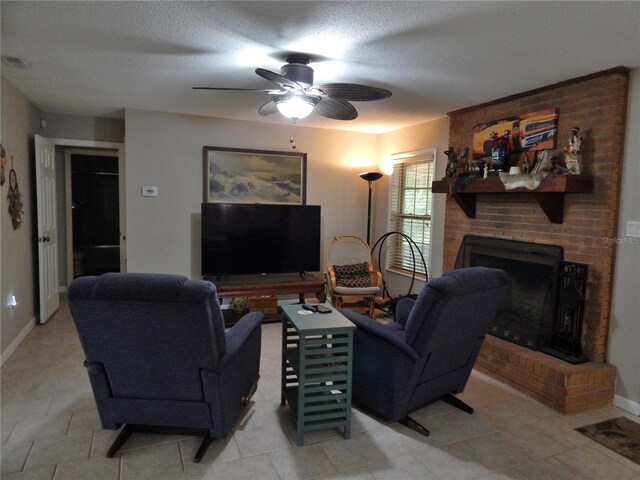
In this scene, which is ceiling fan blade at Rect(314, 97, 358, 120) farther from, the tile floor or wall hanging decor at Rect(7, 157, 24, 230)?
wall hanging decor at Rect(7, 157, 24, 230)

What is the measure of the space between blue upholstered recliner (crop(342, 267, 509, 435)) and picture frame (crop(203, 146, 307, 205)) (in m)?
2.72

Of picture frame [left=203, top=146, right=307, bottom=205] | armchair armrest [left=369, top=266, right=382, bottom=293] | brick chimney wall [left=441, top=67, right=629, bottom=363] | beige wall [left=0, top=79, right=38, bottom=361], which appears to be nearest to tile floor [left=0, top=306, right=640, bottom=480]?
brick chimney wall [left=441, top=67, right=629, bottom=363]

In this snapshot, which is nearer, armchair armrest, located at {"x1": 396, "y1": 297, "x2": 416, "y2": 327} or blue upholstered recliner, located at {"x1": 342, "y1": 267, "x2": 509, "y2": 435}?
blue upholstered recliner, located at {"x1": 342, "y1": 267, "x2": 509, "y2": 435}

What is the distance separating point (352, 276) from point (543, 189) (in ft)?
8.40

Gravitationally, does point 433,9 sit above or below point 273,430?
above

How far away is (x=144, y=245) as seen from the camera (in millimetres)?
4605

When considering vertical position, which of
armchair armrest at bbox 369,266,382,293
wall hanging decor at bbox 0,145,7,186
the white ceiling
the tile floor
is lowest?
the tile floor

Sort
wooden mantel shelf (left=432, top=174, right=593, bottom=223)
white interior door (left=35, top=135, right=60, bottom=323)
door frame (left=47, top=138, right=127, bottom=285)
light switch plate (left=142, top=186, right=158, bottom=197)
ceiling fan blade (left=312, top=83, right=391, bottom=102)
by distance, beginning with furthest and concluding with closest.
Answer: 1. door frame (left=47, top=138, right=127, bottom=285)
2. light switch plate (left=142, top=186, right=158, bottom=197)
3. white interior door (left=35, top=135, right=60, bottom=323)
4. wooden mantel shelf (left=432, top=174, right=593, bottom=223)
5. ceiling fan blade (left=312, top=83, right=391, bottom=102)

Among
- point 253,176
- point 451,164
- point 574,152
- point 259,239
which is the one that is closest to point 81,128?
point 253,176

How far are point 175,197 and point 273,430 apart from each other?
3.09 metres

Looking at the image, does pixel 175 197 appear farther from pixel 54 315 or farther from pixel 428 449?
pixel 428 449

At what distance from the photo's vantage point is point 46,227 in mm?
4465

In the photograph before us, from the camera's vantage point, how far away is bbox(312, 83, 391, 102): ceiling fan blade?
2650mm

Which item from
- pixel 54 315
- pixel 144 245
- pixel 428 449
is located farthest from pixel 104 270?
pixel 428 449
